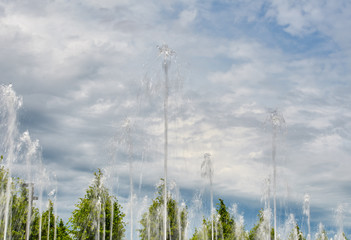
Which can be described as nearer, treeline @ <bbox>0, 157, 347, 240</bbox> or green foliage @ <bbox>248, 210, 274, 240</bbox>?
treeline @ <bbox>0, 157, 347, 240</bbox>

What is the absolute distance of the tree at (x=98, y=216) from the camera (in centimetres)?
4400

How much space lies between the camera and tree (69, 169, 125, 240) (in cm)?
4400

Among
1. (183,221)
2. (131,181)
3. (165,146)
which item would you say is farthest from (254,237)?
(165,146)

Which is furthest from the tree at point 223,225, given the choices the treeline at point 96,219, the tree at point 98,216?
the tree at point 98,216

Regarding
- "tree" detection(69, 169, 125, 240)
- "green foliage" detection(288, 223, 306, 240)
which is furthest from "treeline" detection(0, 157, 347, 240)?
"green foliage" detection(288, 223, 306, 240)

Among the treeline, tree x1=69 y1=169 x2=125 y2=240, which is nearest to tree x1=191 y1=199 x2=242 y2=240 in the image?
the treeline

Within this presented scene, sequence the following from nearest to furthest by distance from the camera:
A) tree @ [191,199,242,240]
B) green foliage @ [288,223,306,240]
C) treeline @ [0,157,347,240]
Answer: treeline @ [0,157,347,240] < tree @ [191,199,242,240] < green foliage @ [288,223,306,240]

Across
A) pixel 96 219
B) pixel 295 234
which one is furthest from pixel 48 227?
pixel 295 234

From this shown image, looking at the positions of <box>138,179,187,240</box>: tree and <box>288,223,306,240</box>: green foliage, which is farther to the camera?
<box>288,223,306,240</box>: green foliage

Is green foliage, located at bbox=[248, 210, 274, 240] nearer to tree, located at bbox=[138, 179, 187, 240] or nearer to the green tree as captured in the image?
tree, located at bbox=[138, 179, 187, 240]

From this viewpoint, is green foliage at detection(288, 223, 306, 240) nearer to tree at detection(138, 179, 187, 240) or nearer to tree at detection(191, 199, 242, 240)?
tree at detection(191, 199, 242, 240)

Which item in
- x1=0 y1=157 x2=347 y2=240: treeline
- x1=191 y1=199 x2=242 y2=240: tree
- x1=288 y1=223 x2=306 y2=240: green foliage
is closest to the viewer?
x1=0 y1=157 x2=347 y2=240: treeline

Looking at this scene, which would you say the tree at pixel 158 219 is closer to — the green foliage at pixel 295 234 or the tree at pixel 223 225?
the tree at pixel 223 225

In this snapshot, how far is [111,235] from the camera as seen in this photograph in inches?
1753
